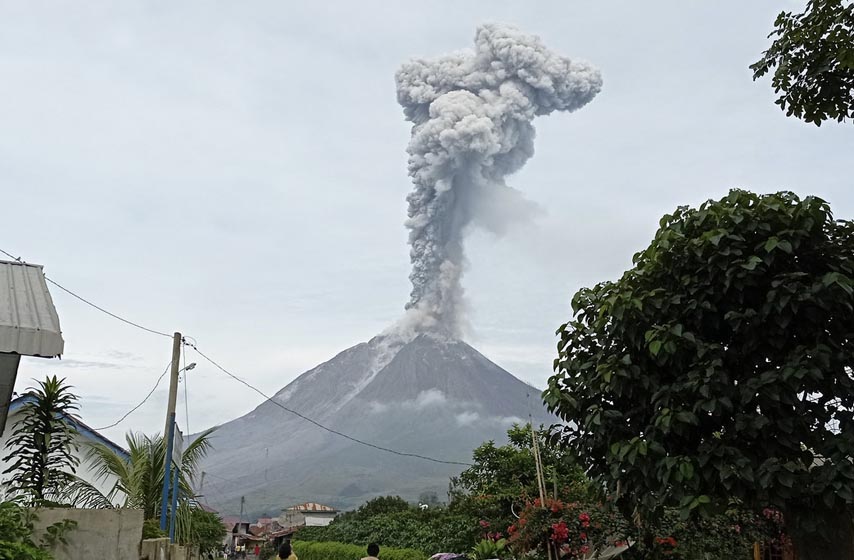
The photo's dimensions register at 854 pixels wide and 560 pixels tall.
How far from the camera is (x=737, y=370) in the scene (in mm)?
5379

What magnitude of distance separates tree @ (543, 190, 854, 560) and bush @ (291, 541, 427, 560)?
1526 centimetres

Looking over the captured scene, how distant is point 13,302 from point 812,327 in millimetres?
5211

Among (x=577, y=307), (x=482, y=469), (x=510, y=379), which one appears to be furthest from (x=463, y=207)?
(x=510, y=379)

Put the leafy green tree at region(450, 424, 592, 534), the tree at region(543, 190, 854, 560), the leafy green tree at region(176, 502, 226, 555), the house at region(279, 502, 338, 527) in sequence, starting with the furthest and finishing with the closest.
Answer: the house at region(279, 502, 338, 527)
the leafy green tree at region(450, 424, 592, 534)
the leafy green tree at region(176, 502, 226, 555)
the tree at region(543, 190, 854, 560)

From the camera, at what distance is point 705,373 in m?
5.18

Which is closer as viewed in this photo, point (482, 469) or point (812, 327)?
point (812, 327)

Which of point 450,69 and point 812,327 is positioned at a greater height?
point 450,69

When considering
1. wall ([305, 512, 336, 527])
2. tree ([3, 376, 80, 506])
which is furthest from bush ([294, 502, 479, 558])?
wall ([305, 512, 336, 527])

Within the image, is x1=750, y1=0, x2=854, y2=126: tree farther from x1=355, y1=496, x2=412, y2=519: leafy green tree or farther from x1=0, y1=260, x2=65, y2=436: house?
x1=355, y1=496, x2=412, y2=519: leafy green tree

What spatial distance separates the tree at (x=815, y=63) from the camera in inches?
237

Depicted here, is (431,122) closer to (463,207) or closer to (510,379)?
(463,207)

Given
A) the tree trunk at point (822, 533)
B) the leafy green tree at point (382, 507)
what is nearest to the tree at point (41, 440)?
the tree trunk at point (822, 533)

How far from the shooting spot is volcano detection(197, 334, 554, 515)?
131125mm

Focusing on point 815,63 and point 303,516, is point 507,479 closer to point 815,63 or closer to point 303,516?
point 815,63
